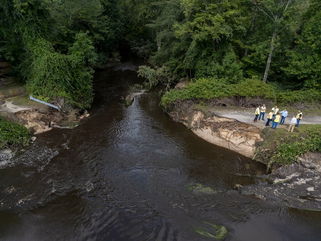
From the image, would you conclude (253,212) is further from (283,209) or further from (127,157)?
(127,157)

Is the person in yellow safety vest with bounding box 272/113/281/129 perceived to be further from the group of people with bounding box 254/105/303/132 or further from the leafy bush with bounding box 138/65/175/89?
the leafy bush with bounding box 138/65/175/89

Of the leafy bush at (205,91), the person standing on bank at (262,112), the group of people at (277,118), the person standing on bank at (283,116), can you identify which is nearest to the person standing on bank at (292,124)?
the group of people at (277,118)

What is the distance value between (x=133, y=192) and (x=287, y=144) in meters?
10.2

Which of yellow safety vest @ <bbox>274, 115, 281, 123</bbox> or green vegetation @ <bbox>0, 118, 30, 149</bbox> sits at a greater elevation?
yellow safety vest @ <bbox>274, 115, 281, 123</bbox>

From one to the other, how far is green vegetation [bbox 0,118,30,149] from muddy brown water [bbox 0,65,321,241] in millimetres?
1127

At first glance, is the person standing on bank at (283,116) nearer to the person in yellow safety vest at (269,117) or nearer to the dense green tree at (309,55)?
the person in yellow safety vest at (269,117)

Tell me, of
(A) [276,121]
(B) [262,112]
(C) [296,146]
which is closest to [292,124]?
(A) [276,121]

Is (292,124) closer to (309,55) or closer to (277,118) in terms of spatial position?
(277,118)

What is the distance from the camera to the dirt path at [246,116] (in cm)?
2111

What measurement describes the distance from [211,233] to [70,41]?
2949 cm

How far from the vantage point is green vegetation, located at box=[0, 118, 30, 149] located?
1933 centimetres

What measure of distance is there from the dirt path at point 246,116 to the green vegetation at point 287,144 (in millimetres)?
1545

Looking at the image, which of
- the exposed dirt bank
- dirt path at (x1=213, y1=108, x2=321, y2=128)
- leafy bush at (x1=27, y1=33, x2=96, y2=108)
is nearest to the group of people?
dirt path at (x1=213, y1=108, x2=321, y2=128)

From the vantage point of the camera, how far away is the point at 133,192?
606 inches
